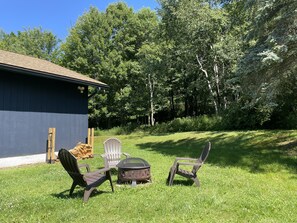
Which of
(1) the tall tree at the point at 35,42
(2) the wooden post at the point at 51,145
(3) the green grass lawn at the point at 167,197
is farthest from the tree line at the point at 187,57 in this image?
(2) the wooden post at the point at 51,145

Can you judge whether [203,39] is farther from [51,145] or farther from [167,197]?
[167,197]

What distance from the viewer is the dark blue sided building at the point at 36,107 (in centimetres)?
878

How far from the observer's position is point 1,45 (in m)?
33.2

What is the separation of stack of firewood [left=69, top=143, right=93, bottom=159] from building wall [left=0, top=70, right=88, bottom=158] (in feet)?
2.15

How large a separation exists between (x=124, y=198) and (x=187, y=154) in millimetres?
6068

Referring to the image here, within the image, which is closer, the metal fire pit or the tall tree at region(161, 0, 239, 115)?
the metal fire pit

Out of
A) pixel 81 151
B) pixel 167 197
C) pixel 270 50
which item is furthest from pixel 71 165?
pixel 270 50

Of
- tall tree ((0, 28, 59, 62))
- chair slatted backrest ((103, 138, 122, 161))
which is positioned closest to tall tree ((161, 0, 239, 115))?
chair slatted backrest ((103, 138, 122, 161))

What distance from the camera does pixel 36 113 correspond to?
9.70 metres

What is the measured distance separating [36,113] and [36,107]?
216mm

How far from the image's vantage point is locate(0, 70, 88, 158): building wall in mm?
8812

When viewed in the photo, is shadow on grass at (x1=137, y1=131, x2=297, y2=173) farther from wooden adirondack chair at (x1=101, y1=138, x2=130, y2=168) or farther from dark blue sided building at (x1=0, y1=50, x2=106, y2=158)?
dark blue sided building at (x1=0, y1=50, x2=106, y2=158)

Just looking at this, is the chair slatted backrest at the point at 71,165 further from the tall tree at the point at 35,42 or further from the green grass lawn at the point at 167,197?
the tall tree at the point at 35,42

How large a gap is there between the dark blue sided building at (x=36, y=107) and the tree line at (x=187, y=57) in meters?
6.19
